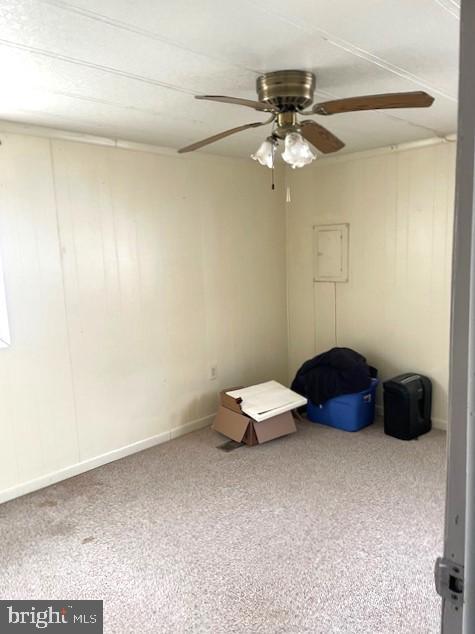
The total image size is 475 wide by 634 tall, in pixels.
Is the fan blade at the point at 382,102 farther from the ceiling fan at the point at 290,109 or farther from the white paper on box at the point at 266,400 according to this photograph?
the white paper on box at the point at 266,400

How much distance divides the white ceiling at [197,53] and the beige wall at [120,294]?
554 mm

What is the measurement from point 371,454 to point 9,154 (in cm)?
316

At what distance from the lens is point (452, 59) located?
1979 mm

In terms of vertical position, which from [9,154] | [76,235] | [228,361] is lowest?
[228,361]

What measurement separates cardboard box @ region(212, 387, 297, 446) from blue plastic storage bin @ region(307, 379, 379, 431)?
32 cm

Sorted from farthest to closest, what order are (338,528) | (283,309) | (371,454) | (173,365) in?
1. (283,309)
2. (173,365)
3. (371,454)
4. (338,528)

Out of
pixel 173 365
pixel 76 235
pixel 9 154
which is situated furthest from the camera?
pixel 173 365

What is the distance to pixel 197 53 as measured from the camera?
1844 mm

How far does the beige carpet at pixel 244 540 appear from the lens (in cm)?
197

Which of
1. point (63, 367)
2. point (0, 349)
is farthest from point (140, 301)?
point (0, 349)

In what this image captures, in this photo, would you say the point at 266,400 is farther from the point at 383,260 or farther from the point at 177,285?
the point at 383,260

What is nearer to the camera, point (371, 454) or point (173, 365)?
point (371, 454)

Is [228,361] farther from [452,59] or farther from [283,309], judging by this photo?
[452,59]

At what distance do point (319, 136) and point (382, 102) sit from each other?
0.43 meters
